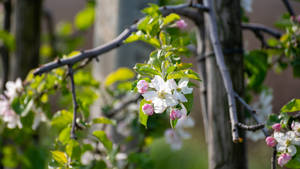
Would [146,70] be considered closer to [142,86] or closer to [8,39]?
[142,86]

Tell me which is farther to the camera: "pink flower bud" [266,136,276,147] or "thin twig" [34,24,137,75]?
"thin twig" [34,24,137,75]

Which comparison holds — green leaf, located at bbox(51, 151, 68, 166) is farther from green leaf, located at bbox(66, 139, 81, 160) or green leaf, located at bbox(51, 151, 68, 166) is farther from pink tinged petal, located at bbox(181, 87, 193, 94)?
pink tinged petal, located at bbox(181, 87, 193, 94)

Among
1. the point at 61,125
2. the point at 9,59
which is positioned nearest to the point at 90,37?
the point at 9,59

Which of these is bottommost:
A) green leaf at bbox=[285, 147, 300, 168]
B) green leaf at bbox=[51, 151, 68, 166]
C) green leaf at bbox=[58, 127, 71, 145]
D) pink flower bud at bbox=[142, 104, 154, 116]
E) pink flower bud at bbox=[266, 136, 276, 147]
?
green leaf at bbox=[285, 147, 300, 168]

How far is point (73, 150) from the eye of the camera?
0.65 m

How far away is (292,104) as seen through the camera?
0.57m

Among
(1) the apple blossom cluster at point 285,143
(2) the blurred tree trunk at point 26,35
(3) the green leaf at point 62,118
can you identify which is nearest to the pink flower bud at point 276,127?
(1) the apple blossom cluster at point 285,143

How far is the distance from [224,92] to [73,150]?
1.25ft

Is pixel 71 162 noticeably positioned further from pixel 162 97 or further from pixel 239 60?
pixel 239 60

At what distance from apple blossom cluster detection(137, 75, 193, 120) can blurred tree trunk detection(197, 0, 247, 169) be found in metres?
0.32

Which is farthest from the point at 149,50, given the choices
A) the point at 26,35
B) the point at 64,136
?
the point at 64,136

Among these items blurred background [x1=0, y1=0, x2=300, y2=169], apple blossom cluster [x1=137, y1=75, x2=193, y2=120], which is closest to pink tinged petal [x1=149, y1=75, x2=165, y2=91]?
apple blossom cluster [x1=137, y1=75, x2=193, y2=120]

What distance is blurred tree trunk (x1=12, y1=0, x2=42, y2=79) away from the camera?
1.33 meters

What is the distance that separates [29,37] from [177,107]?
98 cm
